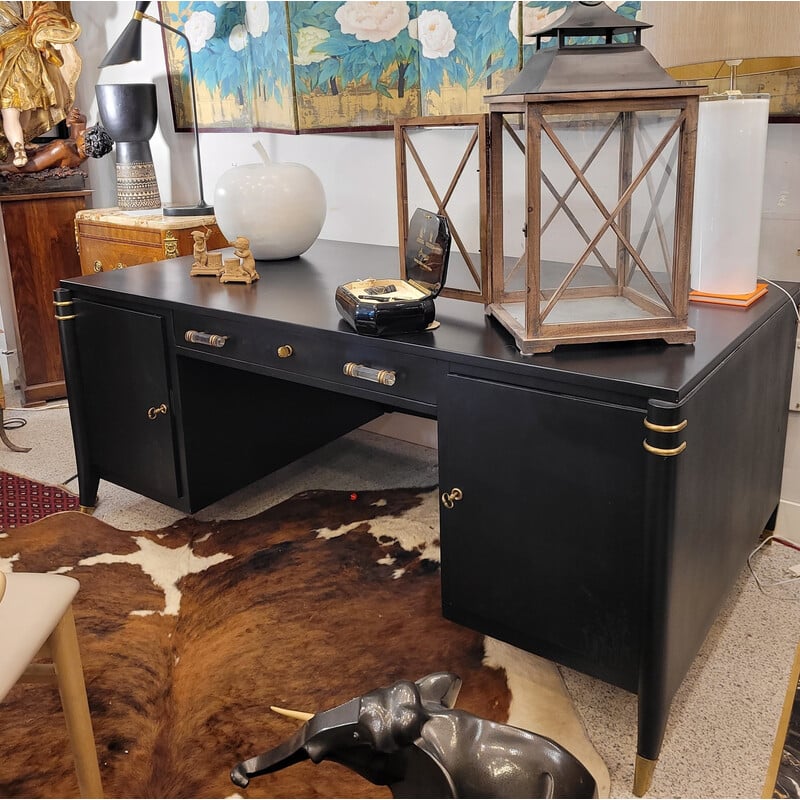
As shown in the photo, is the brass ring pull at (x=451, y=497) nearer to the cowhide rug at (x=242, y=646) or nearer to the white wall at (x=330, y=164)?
the cowhide rug at (x=242, y=646)

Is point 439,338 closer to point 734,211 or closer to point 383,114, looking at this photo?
point 734,211

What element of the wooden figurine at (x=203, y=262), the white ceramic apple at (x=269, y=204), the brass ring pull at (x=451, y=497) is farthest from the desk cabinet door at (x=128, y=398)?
the brass ring pull at (x=451, y=497)

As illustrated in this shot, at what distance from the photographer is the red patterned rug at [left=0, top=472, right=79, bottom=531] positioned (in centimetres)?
246

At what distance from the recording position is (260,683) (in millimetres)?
1717

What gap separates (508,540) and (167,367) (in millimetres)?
1018

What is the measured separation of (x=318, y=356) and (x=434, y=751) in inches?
39.6

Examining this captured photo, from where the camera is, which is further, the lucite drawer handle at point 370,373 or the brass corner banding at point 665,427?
the lucite drawer handle at point 370,373

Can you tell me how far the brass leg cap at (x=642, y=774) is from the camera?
1417 millimetres

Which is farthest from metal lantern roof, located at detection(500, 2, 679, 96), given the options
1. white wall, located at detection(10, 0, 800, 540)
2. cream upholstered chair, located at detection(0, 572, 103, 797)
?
cream upholstered chair, located at detection(0, 572, 103, 797)

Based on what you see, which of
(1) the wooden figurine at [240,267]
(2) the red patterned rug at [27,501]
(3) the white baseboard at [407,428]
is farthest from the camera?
(3) the white baseboard at [407,428]

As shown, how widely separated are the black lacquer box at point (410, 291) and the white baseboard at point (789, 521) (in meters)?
1.14

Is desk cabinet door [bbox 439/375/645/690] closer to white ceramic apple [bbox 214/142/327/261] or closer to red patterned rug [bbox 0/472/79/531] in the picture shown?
white ceramic apple [bbox 214/142/327/261]

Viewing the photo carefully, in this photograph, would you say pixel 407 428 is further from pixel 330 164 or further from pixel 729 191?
pixel 729 191

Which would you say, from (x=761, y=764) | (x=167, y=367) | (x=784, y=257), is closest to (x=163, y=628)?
(x=167, y=367)
